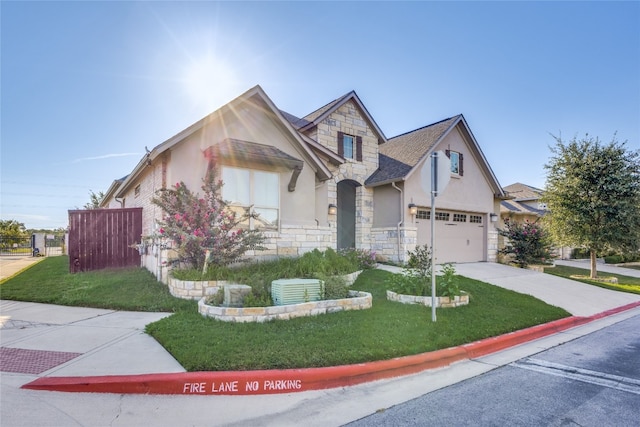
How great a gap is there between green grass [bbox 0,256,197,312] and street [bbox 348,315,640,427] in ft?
16.1

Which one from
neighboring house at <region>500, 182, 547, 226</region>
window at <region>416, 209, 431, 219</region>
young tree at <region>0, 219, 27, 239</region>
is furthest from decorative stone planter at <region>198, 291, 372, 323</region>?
young tree at <region>0, 219, 27, 239</region>

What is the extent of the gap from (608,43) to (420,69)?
6.77 meters

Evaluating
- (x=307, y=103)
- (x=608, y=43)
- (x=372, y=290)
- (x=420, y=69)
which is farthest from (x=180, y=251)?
(x=608, y=43)

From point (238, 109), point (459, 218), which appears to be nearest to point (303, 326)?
point (238, 109)

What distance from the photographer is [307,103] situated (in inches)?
661

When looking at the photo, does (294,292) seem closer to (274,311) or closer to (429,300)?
(274,311)

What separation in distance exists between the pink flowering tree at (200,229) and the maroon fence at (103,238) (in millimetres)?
4284

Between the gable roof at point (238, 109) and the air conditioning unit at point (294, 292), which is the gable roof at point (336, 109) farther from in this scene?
the air conditioning unit at point (294, 292)

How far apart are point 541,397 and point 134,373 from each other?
4537mm

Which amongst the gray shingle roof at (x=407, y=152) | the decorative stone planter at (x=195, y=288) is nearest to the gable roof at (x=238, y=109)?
the decorative stone planter at (x=195, y=288)

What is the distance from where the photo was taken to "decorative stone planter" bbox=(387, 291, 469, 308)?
7.30 metres

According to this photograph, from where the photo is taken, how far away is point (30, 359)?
4.23 metres

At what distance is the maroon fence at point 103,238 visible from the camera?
36.2 feet

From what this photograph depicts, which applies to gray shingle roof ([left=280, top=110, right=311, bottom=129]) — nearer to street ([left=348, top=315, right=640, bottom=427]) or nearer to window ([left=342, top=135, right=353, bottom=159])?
window ([left=342, top=135, right=353, bottom=159])
